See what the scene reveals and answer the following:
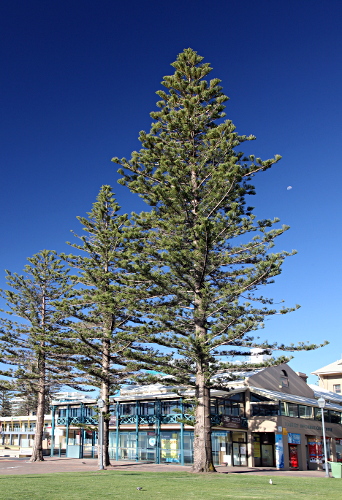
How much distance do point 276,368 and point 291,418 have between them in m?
4.34

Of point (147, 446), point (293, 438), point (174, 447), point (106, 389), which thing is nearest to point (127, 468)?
point (106, 389)

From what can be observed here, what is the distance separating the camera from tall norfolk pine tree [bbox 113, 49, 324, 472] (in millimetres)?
19172

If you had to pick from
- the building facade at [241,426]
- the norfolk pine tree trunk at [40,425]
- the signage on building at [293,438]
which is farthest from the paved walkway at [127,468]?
the norfolk pine tree trunk at [40,425]

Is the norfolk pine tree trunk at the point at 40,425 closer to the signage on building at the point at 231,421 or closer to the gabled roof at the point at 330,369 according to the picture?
the signage on building at the point at 231,421

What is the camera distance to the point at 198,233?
18656 millimetres

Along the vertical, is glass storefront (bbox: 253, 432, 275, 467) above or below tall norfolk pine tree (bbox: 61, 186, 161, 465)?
below

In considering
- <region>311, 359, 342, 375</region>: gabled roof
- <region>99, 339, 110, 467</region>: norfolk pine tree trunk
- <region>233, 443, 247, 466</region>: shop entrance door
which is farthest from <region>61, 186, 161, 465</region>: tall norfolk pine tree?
<region>311, 359, 342, 375</region>: gabled roof

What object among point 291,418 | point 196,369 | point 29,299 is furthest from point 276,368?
point 29,299

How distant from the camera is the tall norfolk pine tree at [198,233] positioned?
19.2 meters

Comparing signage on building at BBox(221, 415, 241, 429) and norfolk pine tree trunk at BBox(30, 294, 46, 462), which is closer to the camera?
signage on building at BBox(221, 415, 241, 429)

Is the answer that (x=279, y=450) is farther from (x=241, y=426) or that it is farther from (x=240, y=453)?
(x=241, y=426)

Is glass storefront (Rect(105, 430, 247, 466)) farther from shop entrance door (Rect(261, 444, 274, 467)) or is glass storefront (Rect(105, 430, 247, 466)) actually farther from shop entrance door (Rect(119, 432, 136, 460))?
shop entrance door (Rect(261, 444, 274, 467))

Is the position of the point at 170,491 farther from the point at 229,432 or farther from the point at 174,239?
the point at 229,432

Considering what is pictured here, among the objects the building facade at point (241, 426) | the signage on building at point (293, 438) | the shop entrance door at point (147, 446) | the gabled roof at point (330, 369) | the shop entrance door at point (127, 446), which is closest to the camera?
the building facade at point (241, 426)
